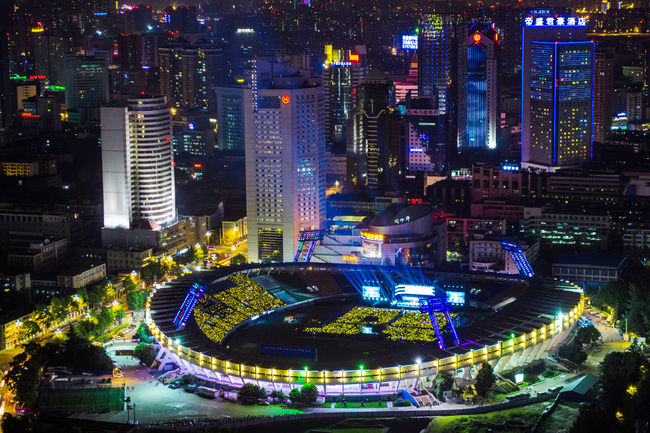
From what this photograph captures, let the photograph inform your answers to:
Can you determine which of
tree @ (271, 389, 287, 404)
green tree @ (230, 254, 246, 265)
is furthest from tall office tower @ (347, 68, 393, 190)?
tree @ (271, 389, 287, 404)

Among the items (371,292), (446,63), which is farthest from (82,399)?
(446,63)

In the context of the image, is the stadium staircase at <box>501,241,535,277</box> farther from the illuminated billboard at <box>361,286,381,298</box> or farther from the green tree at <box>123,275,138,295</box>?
the green tree at <box>123,275,138,295</box>

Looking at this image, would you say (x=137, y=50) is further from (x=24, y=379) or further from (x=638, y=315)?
(x=24, y=379)

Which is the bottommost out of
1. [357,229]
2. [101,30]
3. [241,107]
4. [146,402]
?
[146,402]

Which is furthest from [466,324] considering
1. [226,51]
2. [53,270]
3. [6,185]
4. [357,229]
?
[226,51]

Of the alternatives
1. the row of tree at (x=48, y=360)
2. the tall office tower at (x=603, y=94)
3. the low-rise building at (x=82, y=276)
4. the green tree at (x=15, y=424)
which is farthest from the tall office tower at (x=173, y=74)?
the green tree at (x=15, y=424)

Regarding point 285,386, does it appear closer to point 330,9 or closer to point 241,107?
point 241,107

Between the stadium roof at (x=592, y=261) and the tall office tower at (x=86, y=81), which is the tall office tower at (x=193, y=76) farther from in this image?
the stadium roof at (x=592, y=261)

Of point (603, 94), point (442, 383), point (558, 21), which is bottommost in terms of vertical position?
point (442, 383)
